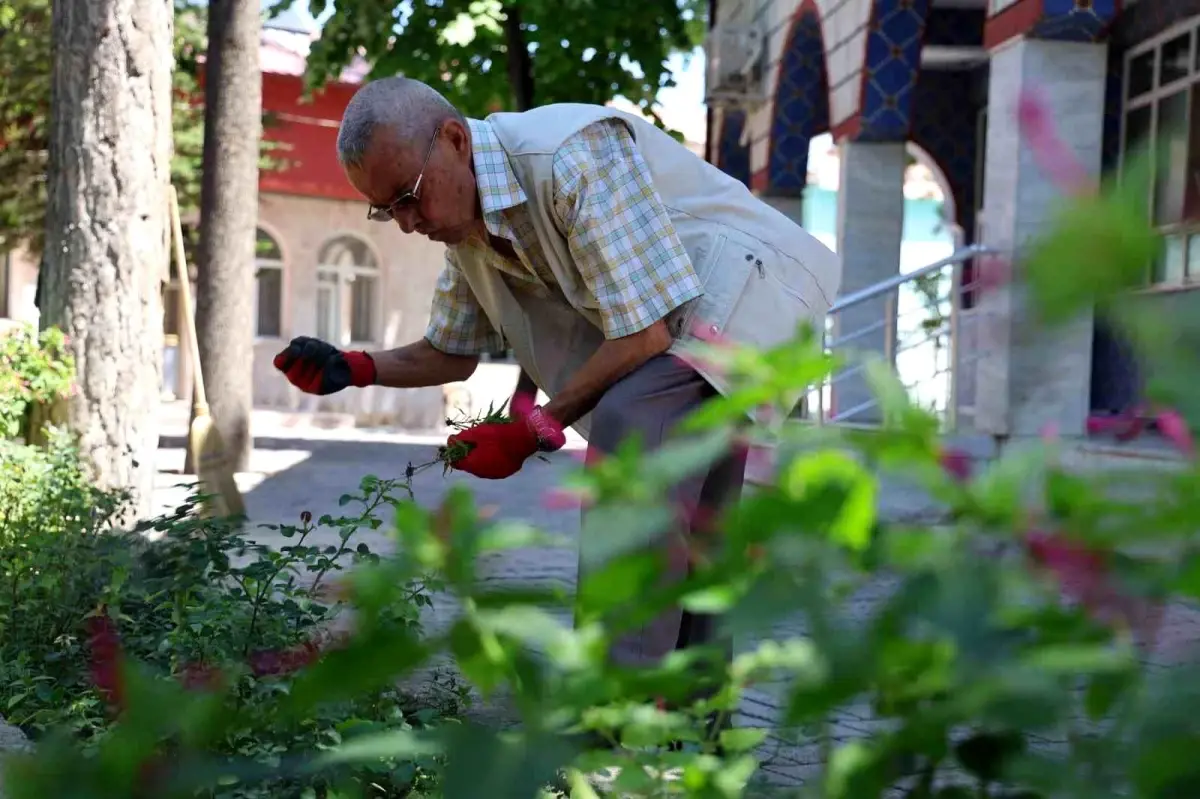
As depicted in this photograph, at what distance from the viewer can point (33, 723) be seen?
112 inches

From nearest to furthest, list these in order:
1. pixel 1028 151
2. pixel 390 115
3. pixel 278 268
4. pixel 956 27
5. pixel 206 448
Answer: pixel 390 115
pixel 1028 151
pixel 206 448
pixel 956 27
pixel 278 268

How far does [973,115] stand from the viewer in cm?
1331

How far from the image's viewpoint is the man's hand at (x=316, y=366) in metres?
3.37

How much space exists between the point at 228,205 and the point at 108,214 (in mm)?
3692

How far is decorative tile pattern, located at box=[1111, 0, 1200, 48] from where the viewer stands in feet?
28.0

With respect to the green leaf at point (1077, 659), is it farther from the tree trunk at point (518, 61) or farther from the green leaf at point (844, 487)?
the tree trunk at point (518, 61)

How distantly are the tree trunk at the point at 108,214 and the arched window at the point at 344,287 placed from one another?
1817 centimetres

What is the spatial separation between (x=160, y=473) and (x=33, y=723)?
792 cm

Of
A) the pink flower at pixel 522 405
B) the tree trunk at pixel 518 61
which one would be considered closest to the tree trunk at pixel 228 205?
the tree trunk at pixel 518 61

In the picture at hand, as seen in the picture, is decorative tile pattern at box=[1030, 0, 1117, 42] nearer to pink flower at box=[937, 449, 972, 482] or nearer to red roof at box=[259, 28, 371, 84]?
pink flower at box=[937, 449, 972, 482]

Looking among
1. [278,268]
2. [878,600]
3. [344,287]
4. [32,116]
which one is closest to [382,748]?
[878,600]

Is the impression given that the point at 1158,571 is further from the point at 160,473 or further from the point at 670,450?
the point at 160,473

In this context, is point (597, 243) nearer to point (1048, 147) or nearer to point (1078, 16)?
point (1048, 147)

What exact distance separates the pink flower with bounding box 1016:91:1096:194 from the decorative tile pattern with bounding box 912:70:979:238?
1311 centimetres
